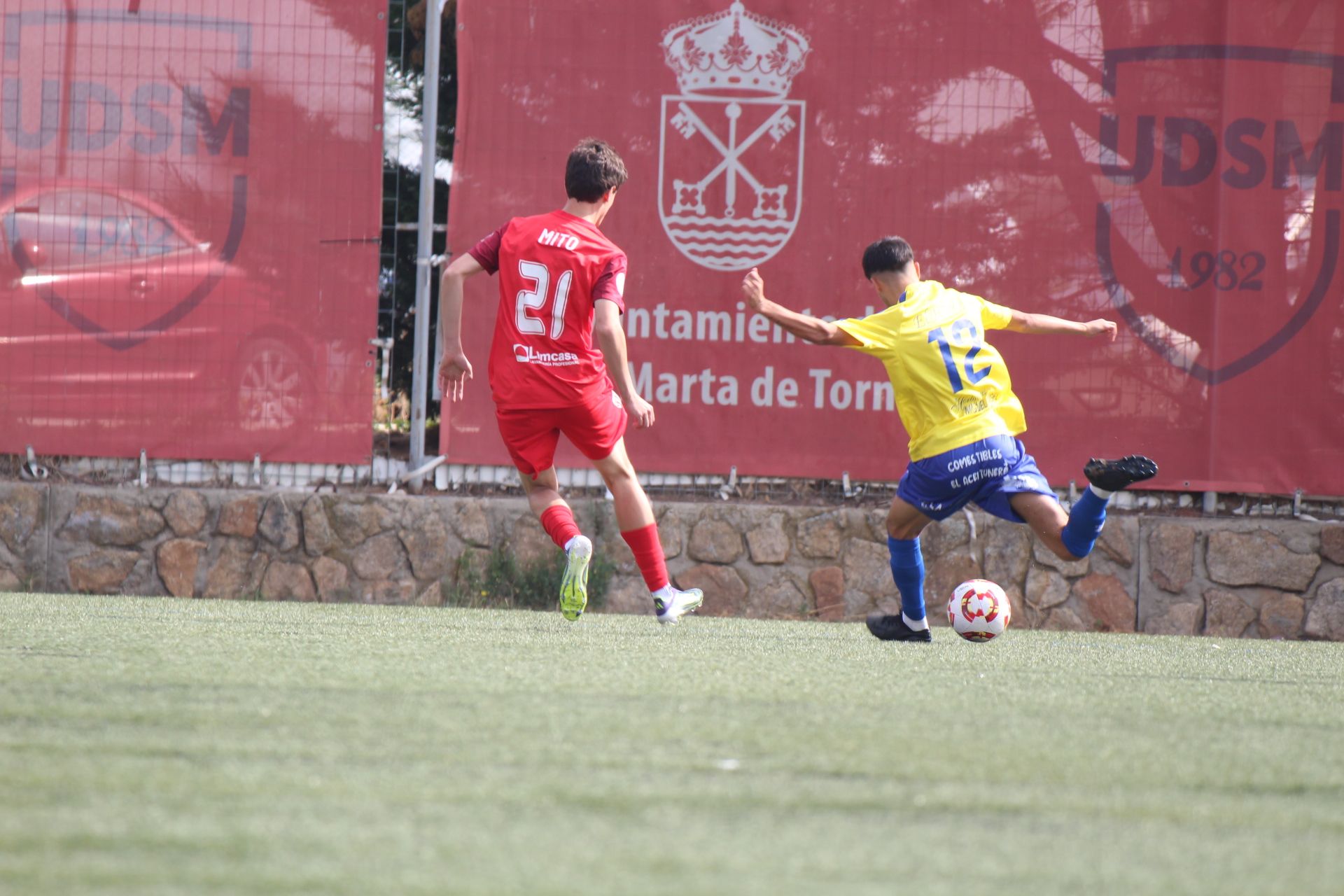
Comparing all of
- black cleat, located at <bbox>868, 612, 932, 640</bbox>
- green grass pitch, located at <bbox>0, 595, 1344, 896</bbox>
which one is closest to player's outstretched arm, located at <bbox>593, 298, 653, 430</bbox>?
green grass pitch, located at <bbox>0, 595, 1344, 896</bbox>

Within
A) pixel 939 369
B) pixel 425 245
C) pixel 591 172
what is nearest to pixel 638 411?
pixel 591 172

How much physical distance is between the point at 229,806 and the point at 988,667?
2592 mm

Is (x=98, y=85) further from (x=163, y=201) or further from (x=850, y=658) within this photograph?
(x=850, y=658)

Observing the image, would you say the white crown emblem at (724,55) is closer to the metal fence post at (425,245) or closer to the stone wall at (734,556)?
the metal fence post at (425,245)

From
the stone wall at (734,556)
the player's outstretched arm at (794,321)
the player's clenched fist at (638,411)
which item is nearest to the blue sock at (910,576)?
the player's outstretched arm at (794,321)

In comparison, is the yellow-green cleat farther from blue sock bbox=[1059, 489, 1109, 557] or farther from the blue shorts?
blue sock bbox=[1059, 489, 1109, 557]

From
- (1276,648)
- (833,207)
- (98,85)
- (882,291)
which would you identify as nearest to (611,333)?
(882,291)

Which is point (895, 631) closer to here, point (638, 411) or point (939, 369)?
point (939, 369)

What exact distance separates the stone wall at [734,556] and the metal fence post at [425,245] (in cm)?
36

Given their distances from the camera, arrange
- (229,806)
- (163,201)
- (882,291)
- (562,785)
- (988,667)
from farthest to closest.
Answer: (163,201), (882,291), (988,667), (562,785), (229,806)

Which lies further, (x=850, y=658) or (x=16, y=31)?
(x=16, y=31)

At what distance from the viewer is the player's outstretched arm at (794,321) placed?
4.63m

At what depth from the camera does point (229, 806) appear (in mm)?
1998

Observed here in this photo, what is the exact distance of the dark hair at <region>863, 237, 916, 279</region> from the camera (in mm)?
5156
